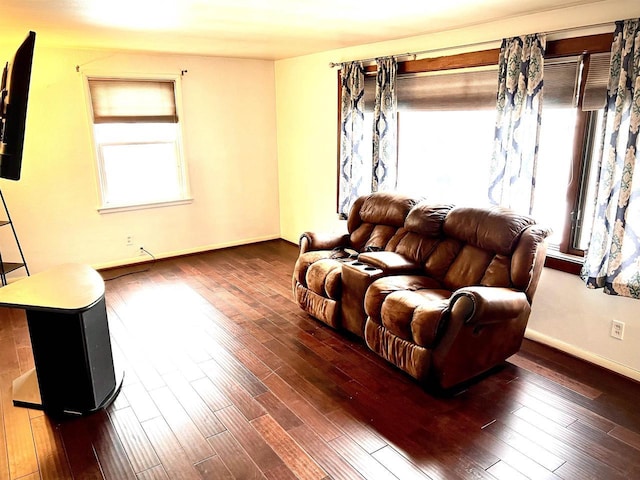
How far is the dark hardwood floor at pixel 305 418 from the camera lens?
7.29 feet

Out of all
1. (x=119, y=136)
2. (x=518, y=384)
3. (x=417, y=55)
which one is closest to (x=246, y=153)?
(x=119, y=136)

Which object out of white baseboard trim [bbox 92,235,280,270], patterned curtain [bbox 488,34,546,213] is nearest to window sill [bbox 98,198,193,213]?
white baseboard trim [bbox 92,235,280,270]

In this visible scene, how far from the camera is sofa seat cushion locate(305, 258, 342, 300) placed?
140 inches

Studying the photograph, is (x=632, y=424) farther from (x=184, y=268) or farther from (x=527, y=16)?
(x=184, y=268)

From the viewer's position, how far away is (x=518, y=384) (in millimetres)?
2914

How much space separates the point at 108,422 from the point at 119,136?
356 cm

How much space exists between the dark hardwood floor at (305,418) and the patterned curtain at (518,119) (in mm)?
1234

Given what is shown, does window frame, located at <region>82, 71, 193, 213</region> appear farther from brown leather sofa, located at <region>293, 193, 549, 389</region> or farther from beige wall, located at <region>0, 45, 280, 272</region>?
brown leather sofa, located at <region>293, 193, 549, 389</region>

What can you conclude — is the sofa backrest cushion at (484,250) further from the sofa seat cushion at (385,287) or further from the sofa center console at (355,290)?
the sofa center console at (355,290)

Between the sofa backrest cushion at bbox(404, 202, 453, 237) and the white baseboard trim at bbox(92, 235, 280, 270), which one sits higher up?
the sofa backrest cushion at bbox(404, 202, 453, 237)

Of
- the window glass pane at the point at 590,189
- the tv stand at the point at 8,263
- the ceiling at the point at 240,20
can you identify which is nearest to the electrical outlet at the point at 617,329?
the window glass pane at the point at 590,189

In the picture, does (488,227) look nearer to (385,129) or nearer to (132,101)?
(385,129)

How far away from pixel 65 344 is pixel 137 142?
3288 millimetres

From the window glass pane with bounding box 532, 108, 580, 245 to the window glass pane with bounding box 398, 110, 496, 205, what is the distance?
44cm
